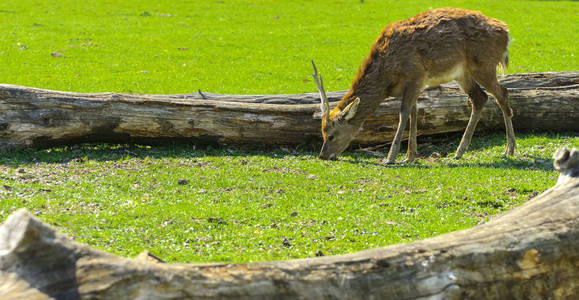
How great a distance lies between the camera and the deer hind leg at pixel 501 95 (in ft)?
40.9

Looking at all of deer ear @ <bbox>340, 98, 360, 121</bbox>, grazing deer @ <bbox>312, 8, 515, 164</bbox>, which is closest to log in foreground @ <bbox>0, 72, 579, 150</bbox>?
grazing deer @ <bbox>312, 8, 515, 164</bbox>

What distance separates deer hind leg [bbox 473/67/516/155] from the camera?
12.5m

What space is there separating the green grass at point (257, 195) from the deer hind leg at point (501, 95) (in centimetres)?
32

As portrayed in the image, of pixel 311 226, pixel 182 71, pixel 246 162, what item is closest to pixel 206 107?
pixel 246 162

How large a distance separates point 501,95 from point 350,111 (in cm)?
321

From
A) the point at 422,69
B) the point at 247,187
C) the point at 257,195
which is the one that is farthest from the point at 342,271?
the point at 422,69

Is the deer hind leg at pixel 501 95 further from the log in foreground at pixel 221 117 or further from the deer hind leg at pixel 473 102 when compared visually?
the log in foreground at pixel 221 117

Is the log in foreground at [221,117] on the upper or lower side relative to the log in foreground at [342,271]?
lower

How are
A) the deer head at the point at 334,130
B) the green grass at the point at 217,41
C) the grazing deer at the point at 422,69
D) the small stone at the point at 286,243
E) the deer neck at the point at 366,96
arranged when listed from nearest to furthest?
the small stone at the point at 286,243 → the grazing deer at the point at 422,69 → the deer neck at the point at 366,96 → the deer head at the point at 334,130 → the green grass at the point at 217,41

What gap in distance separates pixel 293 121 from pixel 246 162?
5.44 feet

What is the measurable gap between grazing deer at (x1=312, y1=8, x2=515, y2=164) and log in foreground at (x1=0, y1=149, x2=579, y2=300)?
7.23 meters

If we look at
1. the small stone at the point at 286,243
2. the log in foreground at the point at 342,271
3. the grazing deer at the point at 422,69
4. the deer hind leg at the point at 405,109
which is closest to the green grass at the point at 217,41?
the grazing deer at the point at 422,69

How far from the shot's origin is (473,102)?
13195 millimetres

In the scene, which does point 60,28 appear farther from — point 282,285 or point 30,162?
point 282,285
